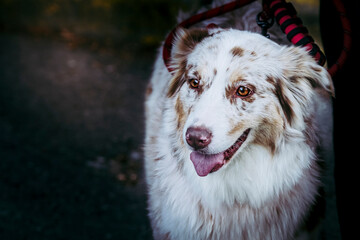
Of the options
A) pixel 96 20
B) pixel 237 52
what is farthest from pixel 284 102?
pixel 96 20

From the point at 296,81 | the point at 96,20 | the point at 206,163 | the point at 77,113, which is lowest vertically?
the point at 206,163

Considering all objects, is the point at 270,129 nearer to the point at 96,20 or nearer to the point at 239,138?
the point at 239,138

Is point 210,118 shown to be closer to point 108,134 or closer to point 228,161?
point 228,161

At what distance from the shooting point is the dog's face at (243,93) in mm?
2096

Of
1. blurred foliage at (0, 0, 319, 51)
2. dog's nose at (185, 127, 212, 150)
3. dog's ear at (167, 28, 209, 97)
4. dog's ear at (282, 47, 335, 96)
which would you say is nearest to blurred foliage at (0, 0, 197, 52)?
blurred foliage at (0, 0, 319, 51)

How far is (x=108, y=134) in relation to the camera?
4895 millimetres

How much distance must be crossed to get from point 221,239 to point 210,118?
800mm

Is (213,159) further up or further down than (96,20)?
further down

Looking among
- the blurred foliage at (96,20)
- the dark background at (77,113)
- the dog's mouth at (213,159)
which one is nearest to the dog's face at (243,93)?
the dog's mouth at (213,159)

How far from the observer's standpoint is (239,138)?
2217 millimetres

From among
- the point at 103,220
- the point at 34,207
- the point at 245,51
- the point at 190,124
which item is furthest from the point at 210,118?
the point at 34,207

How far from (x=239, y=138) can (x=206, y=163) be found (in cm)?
23

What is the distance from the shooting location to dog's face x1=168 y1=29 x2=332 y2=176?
82.5 inches

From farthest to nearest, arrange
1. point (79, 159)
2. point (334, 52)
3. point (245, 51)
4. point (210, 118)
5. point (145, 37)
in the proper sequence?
point (145, 37) < point (79, 159) < point (334, 52) < point (245, 51) < point (210, 118)
